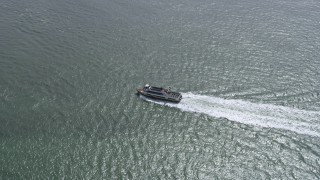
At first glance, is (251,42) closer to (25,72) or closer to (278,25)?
(278,25)

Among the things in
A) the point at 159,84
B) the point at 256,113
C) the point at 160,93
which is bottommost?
the point at 256,113

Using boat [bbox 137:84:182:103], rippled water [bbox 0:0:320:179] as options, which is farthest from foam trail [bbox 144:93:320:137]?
boat [bbox 137:84:182:103]

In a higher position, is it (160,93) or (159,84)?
(160,93)

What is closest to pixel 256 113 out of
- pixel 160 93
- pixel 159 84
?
pixel 160 93

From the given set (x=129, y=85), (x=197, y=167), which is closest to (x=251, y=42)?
(x=129, y=85)

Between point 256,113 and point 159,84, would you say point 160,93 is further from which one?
point 256,113

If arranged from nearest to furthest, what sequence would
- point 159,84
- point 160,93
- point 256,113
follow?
point 256,113 → point 160,93 → point 159,84

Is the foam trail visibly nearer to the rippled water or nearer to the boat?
the rippled water

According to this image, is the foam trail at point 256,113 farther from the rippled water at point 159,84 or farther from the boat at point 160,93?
the boat at point 160,93
